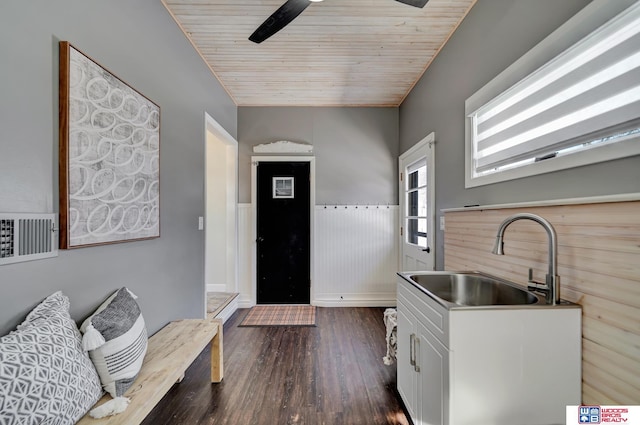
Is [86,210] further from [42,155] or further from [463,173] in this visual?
[463,173]

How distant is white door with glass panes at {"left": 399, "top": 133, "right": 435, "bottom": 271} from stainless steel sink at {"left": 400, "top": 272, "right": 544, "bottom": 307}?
34.0 inches

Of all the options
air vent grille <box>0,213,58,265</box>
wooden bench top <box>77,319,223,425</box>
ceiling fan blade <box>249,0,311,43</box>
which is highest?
ceiling fan blade <box>249,0,311,43</box>

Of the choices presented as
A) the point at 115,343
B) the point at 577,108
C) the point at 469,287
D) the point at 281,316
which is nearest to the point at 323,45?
the point at 577,108

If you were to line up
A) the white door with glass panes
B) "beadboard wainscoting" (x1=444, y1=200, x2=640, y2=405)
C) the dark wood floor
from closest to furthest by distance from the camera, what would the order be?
"beadboard wainscoting" (x1=444, y1=200, x2=640, y2=405)
the dark wood floor
the white door with glass panes

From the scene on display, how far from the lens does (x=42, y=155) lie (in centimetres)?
107

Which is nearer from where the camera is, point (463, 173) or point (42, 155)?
point (42, 155)

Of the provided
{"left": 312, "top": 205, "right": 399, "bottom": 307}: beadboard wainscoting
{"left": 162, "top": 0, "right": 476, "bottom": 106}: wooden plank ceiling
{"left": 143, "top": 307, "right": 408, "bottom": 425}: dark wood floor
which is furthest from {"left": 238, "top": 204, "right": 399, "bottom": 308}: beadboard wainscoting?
{"left": 162, "top": 0, "right": 476, "bottom": 106}: wooden plank ceiling

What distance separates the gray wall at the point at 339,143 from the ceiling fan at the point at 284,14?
184cm

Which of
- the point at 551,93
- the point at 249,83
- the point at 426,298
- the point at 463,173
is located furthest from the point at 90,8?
the point at 463,173

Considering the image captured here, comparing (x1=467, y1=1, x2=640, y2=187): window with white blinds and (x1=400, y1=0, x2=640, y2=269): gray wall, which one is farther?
(x1=400, y1=0, x2=640, y2=269): gray wall

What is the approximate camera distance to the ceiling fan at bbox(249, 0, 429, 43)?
5.22 ft

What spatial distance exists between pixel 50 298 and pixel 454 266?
235cm

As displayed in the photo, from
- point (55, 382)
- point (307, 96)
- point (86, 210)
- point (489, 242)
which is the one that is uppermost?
point (307, 96)

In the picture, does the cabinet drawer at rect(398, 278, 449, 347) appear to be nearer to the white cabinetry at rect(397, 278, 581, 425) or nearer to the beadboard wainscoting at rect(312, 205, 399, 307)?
the white cabinetry at rect(397, 278, 581, 425)
